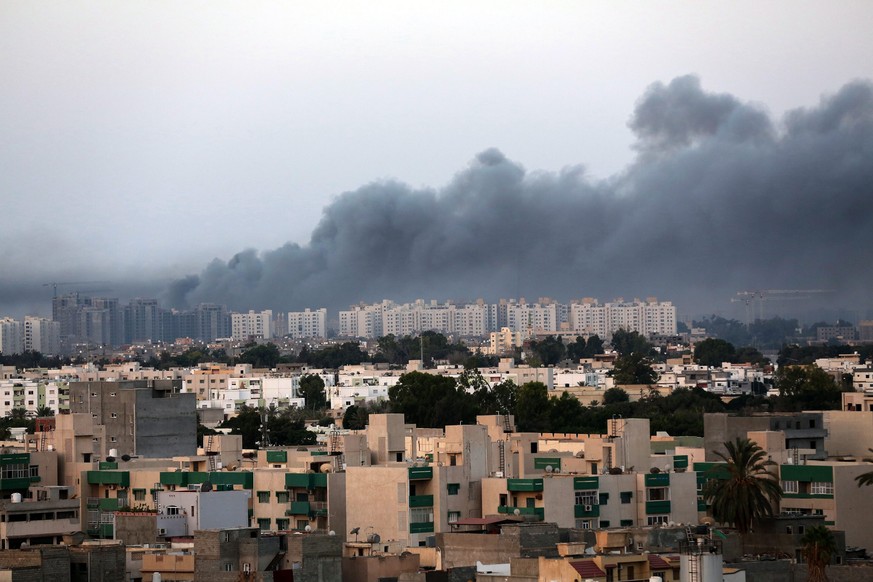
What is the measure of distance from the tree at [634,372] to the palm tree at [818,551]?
72646 mm

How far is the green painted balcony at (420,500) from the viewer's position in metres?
26.8

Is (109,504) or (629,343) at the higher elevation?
(629,343)

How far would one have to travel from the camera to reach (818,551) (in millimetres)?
21500

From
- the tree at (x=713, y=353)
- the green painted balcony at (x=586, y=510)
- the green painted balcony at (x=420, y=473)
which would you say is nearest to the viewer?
the green painted balcony at (x=420, y=473)

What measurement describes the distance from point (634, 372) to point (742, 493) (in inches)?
2831

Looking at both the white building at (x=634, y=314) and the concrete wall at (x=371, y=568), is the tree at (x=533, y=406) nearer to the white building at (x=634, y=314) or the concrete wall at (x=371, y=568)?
the concrete wall at (x=371, y=568)

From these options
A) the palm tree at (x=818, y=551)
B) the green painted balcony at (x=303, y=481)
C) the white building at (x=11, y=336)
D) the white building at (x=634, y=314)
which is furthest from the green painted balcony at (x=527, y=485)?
the white building at (x=634, y=314)

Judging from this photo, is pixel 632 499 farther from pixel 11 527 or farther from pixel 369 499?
pixel 11 527

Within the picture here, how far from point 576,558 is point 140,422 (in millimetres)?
21832

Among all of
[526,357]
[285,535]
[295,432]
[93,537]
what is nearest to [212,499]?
[93,537]

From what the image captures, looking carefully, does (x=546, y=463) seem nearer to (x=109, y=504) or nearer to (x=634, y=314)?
(x=109, y=504)

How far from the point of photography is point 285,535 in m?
21.2

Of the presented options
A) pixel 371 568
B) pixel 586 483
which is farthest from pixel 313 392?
pixel 371 568

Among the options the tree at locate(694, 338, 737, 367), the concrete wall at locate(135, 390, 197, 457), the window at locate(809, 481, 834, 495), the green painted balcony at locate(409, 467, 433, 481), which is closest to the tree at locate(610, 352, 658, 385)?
the tree at locate(694, 338, 737, 367)
